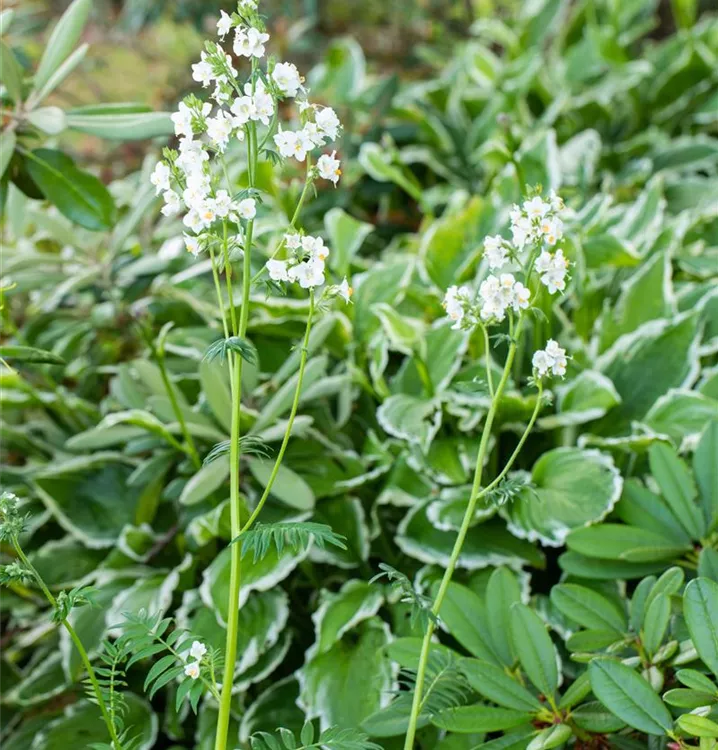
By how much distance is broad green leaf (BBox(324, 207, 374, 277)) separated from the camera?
133cm

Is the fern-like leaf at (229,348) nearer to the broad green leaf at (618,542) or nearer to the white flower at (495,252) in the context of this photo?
the white flower at (495,252)

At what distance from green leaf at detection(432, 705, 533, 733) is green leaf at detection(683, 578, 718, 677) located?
0.17 meters

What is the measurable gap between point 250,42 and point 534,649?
60 cm

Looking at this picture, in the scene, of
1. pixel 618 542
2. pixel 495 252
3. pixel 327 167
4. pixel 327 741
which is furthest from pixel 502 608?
pixel 327 167

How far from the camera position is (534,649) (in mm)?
814

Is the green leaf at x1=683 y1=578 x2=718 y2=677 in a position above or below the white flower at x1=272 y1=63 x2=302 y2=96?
below

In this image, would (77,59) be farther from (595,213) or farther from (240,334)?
(595,213)

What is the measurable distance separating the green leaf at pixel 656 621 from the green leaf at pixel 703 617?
0.05 meters

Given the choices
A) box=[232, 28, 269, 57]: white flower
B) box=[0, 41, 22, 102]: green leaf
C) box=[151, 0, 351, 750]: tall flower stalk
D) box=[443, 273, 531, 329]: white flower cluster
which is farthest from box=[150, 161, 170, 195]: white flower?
box=[0, 41, 22, 102]: green leaf

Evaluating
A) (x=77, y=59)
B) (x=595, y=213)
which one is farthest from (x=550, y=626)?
(x=77, y=59)

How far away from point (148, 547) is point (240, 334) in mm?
603

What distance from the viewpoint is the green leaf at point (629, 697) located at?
72 cm

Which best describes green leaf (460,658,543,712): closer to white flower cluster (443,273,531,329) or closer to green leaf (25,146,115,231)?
white flower cluster (443,273,531,329)

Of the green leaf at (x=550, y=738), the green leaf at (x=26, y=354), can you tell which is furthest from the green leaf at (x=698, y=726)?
the green leaf at (x=26, y=354)
